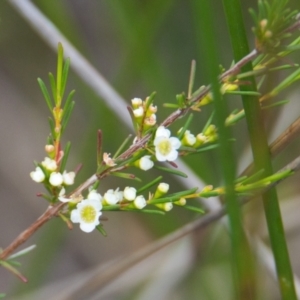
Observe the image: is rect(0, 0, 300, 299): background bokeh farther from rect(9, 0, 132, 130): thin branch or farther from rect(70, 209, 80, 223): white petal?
rect(70, 209, 80, 223): white petal

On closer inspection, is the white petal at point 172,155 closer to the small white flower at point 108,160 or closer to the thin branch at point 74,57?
the small white flower at point 108,160

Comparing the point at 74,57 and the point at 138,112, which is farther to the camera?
the point at 74,57

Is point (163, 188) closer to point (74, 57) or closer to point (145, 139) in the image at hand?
point (145, 139)

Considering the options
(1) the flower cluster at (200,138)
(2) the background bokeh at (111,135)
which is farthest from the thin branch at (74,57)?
(1) the flower cluster at (200,138)

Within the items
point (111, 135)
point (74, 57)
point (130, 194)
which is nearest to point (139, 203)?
point (130, 194)

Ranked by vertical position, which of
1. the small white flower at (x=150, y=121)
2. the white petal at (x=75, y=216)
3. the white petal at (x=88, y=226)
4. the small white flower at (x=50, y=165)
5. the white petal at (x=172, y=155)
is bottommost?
the white petal at (x=88, y=226)

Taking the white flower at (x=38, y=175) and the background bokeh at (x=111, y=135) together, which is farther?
the background bokeh at (x=111, y=135)
